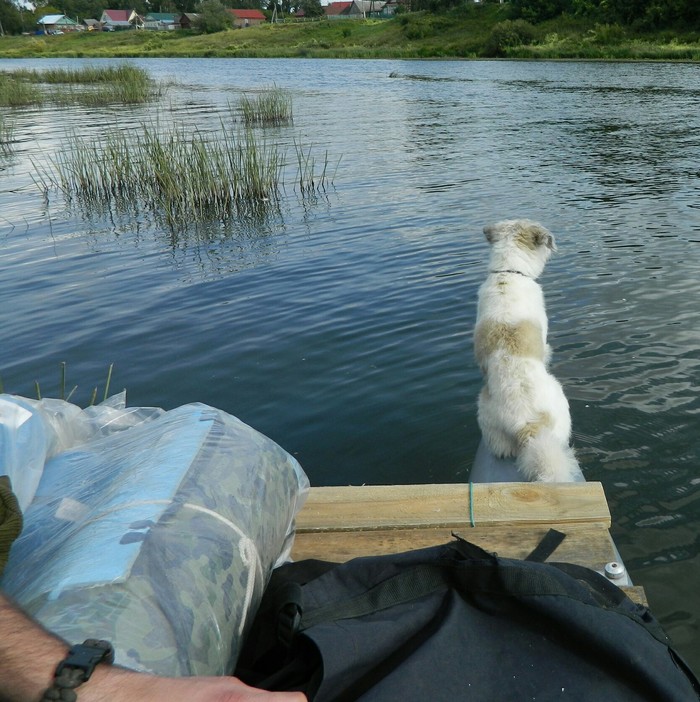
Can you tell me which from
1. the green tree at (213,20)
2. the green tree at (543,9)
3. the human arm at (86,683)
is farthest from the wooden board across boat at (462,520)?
the green tree at (213,20)

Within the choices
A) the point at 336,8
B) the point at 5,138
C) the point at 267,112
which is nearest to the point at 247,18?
the point at 336,8

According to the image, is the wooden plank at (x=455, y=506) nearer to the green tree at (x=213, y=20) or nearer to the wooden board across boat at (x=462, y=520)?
the wooden board across boat at (x=462, y=520)

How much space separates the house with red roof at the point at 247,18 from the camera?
434 feet

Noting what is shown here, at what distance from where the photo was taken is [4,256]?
37.6 feet

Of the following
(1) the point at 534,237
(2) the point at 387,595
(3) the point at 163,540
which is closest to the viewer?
(3) the point at 163,540

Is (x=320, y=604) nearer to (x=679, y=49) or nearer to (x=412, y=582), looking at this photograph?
(x=412, y=582)

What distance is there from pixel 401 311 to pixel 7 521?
6649 millimetres

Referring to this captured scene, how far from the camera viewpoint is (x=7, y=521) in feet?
6.55

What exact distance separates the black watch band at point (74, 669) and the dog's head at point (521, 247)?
197 inches

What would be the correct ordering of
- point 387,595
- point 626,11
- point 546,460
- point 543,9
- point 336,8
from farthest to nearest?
point 336,8, point 543,9, point 626,11, point 546,460, point 387,595

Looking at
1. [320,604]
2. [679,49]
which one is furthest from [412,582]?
[679,49]

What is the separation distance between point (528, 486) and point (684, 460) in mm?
2086

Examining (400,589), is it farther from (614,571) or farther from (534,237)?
(534,237)

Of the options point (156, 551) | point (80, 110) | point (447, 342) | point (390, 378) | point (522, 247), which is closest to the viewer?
point (156, 551)
